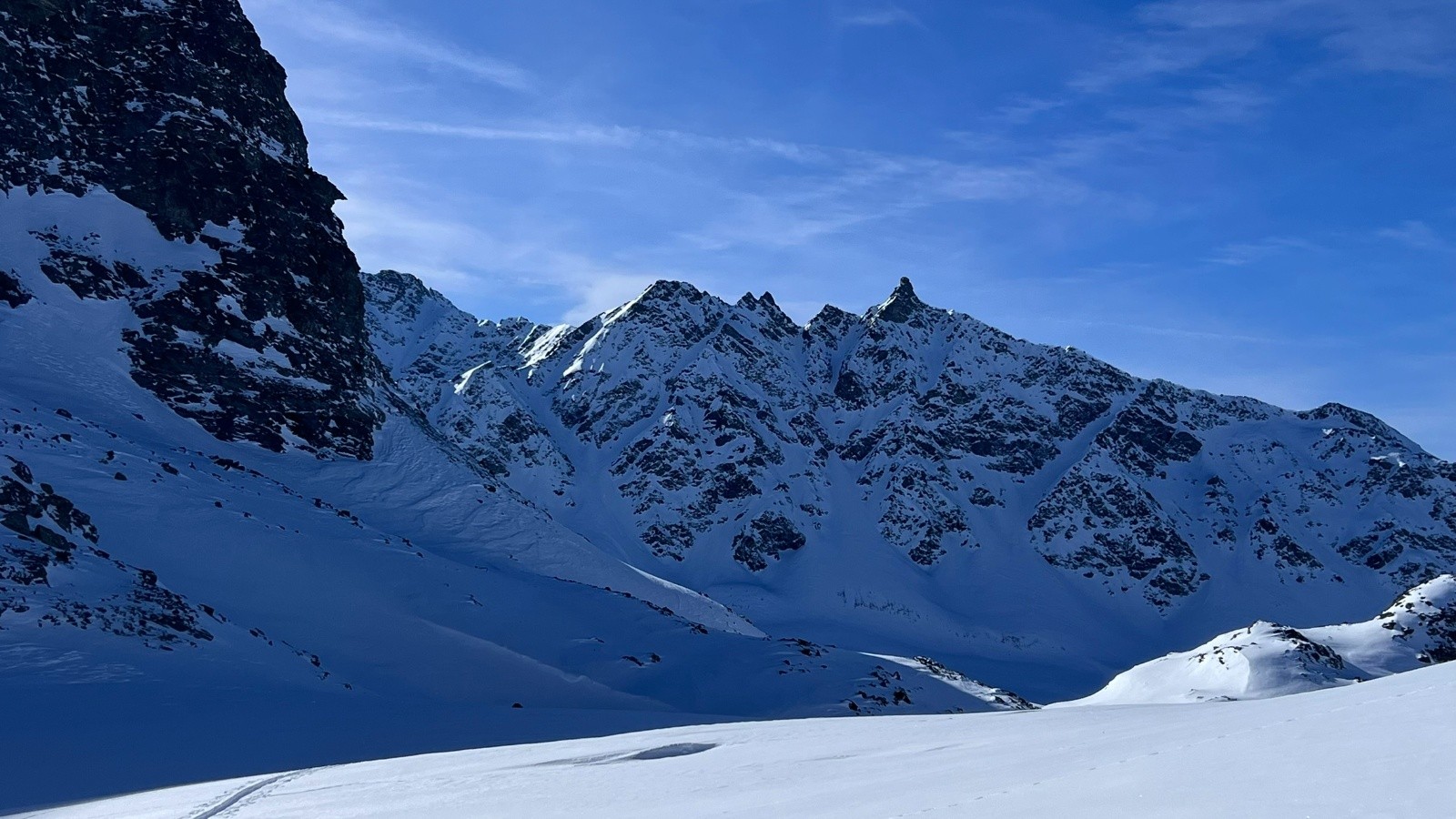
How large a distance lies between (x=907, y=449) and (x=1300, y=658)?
10541 centimetres

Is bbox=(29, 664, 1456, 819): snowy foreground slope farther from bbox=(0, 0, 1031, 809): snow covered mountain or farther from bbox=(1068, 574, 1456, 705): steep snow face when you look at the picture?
bbox=(1068, 574, 1456, 705): steep snow face

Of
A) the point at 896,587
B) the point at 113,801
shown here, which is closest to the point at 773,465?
the point at 896,587

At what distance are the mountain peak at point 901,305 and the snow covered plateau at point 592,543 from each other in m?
7.45

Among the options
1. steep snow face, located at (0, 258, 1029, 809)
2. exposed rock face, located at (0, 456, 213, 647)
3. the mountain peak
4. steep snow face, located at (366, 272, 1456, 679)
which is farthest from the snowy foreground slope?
the mountain peak

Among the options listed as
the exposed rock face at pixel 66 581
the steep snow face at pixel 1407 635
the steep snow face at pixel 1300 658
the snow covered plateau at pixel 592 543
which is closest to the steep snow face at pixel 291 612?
the exposed rock face at pixel 66 581

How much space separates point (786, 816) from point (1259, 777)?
4.38 metres

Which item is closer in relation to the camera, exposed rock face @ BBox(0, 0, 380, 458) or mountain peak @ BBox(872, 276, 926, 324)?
exposed rock face @ BBox(0, 0, 380, 458)

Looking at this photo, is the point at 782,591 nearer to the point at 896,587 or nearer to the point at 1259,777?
the point at 896,587

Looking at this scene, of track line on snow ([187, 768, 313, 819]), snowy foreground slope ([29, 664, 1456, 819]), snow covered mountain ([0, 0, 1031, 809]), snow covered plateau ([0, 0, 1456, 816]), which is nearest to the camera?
snowy foreground slope ([29, 664, 1456, 819])

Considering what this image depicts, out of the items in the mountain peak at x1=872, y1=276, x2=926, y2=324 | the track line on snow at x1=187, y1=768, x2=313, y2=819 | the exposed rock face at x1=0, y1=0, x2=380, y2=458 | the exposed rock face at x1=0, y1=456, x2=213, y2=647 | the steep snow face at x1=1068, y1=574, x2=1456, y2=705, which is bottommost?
the track line on snow at x1=187, y1=768, x2=313, y2=819

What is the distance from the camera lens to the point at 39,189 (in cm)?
5841

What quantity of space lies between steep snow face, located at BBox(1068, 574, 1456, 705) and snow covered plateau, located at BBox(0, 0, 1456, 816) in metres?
0.23

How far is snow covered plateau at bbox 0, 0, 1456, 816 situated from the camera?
1541 centimetres

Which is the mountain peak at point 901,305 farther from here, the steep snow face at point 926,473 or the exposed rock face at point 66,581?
the exposed rock face at point 66,581
